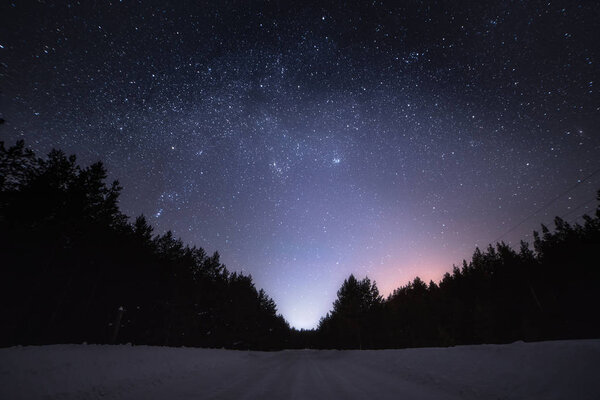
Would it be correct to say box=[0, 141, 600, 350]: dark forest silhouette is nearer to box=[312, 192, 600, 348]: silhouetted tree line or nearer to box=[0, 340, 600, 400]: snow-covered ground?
box=[312, 192, 600, 348]: silhouetted tree line

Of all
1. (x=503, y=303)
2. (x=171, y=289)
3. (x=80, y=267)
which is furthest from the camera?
(x=503, y=303)

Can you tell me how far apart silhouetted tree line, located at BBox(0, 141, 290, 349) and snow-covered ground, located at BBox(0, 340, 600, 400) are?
6957 mm

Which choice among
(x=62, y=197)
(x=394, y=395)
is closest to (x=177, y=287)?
(x=62, y=197)

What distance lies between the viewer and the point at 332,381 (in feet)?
38.4

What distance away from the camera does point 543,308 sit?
39.6 m

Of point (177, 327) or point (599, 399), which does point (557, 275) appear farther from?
Answer: point (177, 327)

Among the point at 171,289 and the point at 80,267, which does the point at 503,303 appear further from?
the point at 80,267

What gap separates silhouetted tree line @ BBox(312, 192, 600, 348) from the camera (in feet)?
126

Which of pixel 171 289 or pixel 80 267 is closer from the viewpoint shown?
pixel 80 267

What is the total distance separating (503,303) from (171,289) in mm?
53543

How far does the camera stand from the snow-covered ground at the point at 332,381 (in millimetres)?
6820

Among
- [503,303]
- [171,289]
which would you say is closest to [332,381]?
[171,289]

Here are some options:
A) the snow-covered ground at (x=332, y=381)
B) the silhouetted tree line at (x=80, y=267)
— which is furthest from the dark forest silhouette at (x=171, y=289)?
the snow-covered ground at (x=332, y=381)

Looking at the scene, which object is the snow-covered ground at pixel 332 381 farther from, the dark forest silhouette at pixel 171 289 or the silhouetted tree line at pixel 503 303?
the silhouetted tree line at pixel 503 303
